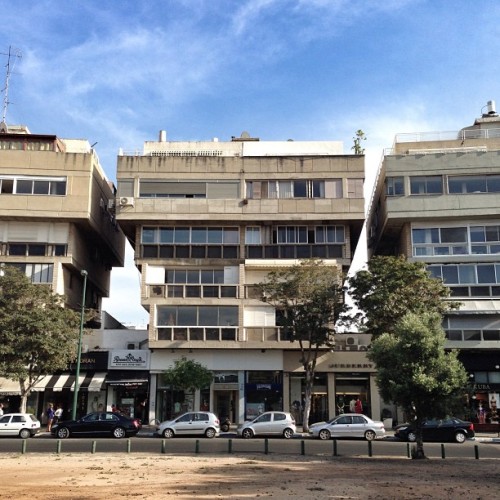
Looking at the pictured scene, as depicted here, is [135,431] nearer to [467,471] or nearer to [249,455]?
[249,455]

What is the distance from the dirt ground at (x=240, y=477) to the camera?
14289mm

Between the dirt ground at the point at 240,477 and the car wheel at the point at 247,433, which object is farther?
the car wheel at the point at 247,433

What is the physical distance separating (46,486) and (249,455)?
8.49m

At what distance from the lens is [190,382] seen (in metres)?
34.8

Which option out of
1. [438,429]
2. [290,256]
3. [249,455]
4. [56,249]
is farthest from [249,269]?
[249,455]

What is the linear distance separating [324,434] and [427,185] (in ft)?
59.9

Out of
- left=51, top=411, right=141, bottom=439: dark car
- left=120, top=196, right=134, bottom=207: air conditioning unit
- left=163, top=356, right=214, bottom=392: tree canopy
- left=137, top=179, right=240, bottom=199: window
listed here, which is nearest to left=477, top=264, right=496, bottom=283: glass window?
left=137, top=179, right=240, bottom=199: window

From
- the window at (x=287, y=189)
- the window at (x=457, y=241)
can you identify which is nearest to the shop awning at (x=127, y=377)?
the window at (x=287, y=189)

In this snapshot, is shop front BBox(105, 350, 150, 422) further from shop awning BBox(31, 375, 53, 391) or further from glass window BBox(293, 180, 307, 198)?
glass window BBox(293, 180, 307, 198)

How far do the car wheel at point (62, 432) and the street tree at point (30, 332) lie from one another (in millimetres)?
4986

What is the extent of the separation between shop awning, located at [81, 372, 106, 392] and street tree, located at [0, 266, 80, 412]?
3146 millimetres

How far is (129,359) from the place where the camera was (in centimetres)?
3916

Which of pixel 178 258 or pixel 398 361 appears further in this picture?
pixel 178 258

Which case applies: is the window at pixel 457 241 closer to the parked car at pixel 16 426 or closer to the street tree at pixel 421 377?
the street tree at pixel 421 377
